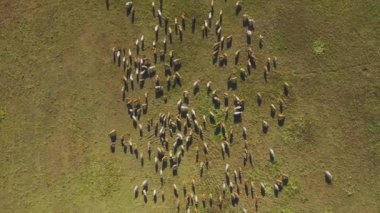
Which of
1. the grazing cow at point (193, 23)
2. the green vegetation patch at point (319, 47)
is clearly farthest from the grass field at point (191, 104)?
the grazing cow at point (193, 23)

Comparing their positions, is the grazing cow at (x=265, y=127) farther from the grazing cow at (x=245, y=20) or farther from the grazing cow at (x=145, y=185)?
the grazing cow at (x=145, y=185)

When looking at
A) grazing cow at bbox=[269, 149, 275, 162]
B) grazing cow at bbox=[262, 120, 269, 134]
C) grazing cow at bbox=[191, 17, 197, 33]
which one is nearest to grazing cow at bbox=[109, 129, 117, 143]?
grazing cow at bbox=[191, 17, 197, 33]

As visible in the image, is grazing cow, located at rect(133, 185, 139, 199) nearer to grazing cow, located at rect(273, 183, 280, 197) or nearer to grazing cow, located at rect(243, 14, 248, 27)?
grazing cow, located at rect(273, 183, 280, 197)

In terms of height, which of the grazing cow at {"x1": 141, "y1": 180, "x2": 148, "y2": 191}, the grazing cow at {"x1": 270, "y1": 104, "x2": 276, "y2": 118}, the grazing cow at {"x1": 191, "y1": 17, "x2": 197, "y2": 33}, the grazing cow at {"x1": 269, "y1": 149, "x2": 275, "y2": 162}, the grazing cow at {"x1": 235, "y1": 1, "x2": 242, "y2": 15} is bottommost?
the grazing cow at {"x1": 141, "y1": 180, "x2": 148, "y2": 191}

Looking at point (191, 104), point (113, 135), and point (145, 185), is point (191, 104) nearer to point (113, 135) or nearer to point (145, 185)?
point (113, 135)

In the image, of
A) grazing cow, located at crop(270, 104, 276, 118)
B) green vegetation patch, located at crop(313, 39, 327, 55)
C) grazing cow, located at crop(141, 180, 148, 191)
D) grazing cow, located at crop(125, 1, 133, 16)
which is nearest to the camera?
green vegetation patch, located at crop(313, 39, 327, 55)

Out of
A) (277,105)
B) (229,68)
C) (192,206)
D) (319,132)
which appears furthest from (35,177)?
(319,132)

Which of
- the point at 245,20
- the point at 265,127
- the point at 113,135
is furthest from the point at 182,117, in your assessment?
the point at 245,20

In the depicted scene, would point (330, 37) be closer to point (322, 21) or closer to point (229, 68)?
point (322, 21)
